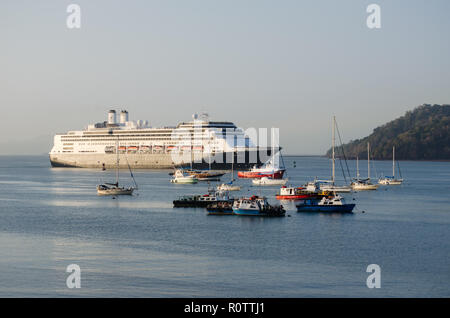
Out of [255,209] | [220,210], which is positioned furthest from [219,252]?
[220,210]

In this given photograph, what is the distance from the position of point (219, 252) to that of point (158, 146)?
98326 millimetres

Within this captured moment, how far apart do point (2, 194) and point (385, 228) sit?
44.9 meters

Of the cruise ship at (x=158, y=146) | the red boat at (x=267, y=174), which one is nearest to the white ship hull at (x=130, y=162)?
the cruise ship at (x=158, y=146)

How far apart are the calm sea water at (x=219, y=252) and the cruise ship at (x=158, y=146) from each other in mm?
64980

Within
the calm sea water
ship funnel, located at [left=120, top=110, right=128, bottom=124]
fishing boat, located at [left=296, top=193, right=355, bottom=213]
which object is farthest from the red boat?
ship funnel, located at [left=120, top=110, right=128, bottom=124]

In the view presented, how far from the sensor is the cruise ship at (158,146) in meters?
115

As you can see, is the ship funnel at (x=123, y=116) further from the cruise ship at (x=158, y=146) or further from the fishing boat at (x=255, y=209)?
the fishing boat at (x=255, y=209)

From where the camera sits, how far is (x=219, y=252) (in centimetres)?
2892

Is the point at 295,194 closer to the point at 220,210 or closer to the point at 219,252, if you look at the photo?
the point at 220,210

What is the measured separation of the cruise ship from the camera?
115m

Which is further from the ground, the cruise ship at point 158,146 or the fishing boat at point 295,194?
the cruise ship at point 158,146

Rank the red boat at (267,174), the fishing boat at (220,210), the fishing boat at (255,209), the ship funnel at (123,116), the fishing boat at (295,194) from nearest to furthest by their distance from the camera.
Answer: the fishing boat at (255,209), the fishing boat at (220,210), the fishing boat at (295,194), the red boat at (267,174), the ship funnel at (123,116)

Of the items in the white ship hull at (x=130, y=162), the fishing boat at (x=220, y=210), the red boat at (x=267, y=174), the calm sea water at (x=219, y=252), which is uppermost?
the white ship hull at (x=130, y=162)
